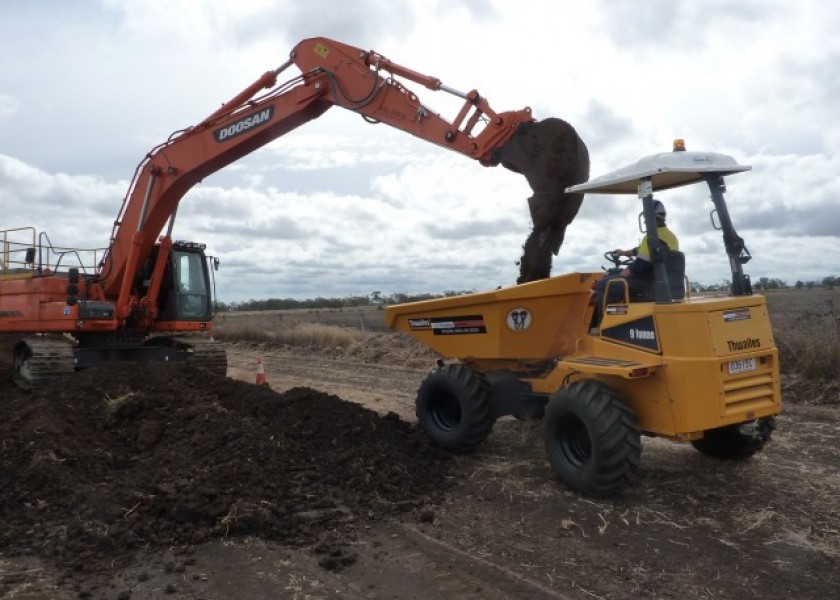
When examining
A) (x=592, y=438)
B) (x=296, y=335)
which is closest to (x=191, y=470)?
(x=592, y=438)

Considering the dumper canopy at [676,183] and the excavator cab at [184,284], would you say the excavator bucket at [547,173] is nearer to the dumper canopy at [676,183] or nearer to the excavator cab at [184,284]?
the dumper canopy at [676,183]

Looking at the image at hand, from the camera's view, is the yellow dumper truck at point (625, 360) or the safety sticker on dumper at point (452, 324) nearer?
→ the yellow dumper truck at point (625, 360)

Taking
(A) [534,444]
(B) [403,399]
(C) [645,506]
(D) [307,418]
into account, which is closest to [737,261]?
(C) [645,506]

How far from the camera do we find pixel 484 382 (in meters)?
7.19

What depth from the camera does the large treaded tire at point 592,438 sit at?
5.43 meters

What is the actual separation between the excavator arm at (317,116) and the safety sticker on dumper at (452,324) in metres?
0.70

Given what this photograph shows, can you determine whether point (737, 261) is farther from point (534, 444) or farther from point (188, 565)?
point (188, 565)

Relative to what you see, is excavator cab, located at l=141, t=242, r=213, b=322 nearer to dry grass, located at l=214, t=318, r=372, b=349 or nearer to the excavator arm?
the excavator arm

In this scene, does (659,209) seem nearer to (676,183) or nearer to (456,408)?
(676,183)

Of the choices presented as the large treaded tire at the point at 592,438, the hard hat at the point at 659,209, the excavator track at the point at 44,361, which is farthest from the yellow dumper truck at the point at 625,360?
the excavator track at the point at 44,361

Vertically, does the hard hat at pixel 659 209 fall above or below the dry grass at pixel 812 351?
above

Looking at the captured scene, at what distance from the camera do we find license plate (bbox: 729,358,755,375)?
549 centimetres

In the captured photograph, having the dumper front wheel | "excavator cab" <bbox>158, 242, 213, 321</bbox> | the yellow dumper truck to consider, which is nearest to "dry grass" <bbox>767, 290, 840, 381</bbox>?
the yellow dumper truck

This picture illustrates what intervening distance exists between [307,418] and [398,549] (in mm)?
2870
